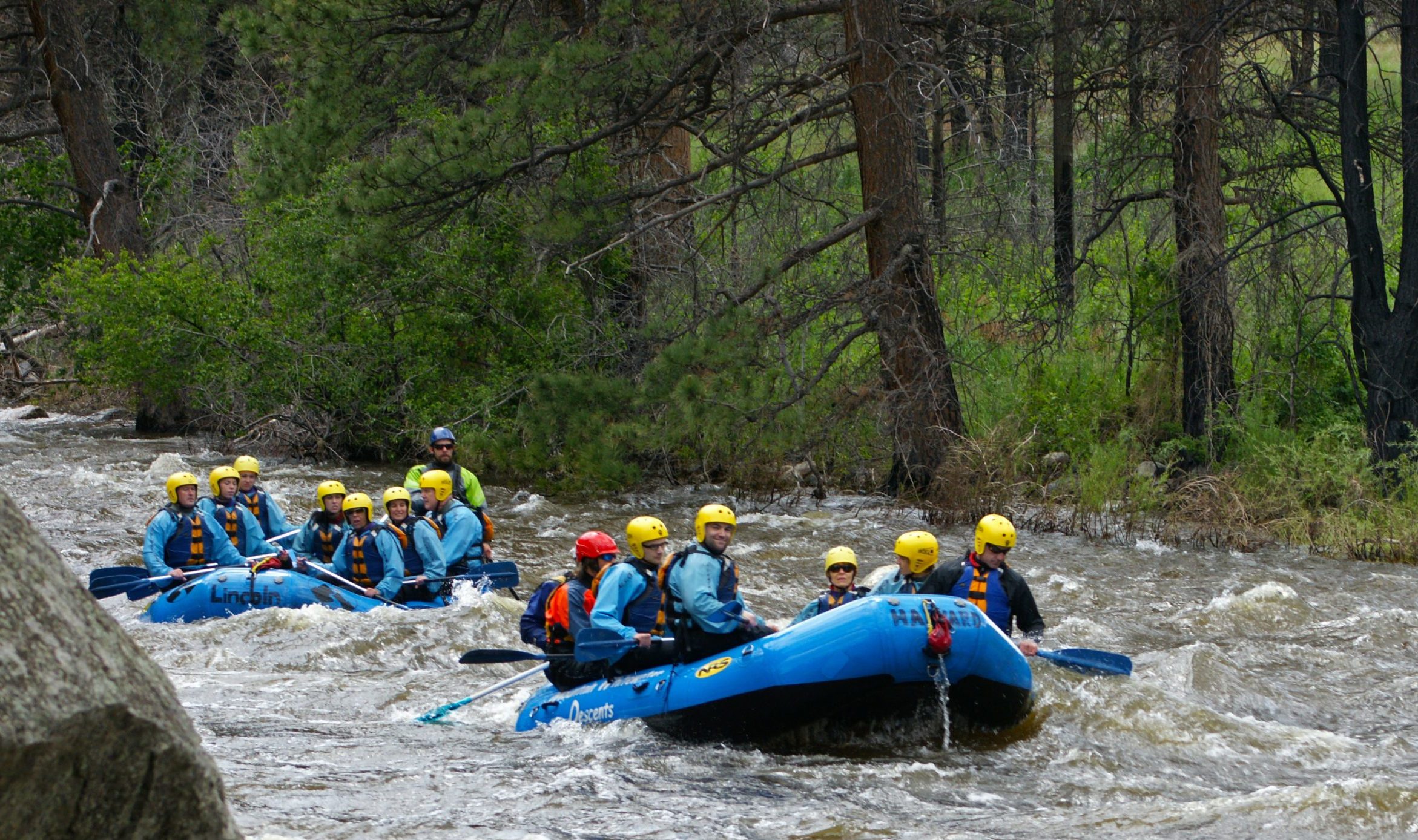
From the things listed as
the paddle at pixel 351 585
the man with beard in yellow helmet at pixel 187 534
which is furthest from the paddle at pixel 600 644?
the man with beard in yellow helmet at pixel 187 534

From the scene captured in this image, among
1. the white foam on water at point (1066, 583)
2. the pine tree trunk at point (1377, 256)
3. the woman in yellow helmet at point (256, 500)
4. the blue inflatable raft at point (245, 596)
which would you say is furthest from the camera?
the pine tree trunk at point (1377, 256)

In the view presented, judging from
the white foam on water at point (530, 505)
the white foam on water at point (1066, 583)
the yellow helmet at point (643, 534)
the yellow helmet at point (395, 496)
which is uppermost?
the yellow helmet at point (643, 534)

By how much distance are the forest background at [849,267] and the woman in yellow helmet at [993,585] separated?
5.70 m

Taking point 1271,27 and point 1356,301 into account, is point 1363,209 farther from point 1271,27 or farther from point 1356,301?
point 1271,27

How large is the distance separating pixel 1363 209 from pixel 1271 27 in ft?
8.99

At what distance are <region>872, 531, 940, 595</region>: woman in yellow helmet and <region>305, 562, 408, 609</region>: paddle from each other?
14.2ft

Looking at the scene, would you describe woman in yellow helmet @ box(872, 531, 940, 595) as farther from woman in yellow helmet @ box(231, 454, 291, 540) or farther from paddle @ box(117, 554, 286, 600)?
woman in yellow helmet @ box(231, 454, 291, 540)

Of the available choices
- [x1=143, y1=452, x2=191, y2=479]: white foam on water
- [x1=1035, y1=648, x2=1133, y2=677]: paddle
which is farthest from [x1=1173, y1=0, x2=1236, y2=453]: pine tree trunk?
[x1=143, y1=452, x2=191, y2=479]: white foam on water

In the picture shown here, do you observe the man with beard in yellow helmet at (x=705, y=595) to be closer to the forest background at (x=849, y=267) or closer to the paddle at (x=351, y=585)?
the paddle at (x=351, y=585)

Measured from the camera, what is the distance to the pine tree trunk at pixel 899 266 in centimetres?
1425

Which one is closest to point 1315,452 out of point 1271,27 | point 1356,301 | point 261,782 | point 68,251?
point 1356,301

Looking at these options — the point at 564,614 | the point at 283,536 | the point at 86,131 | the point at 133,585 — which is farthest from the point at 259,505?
the point at 86,131

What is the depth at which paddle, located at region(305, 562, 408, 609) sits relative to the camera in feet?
34.3

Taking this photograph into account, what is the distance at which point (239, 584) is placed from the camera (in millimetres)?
10250
